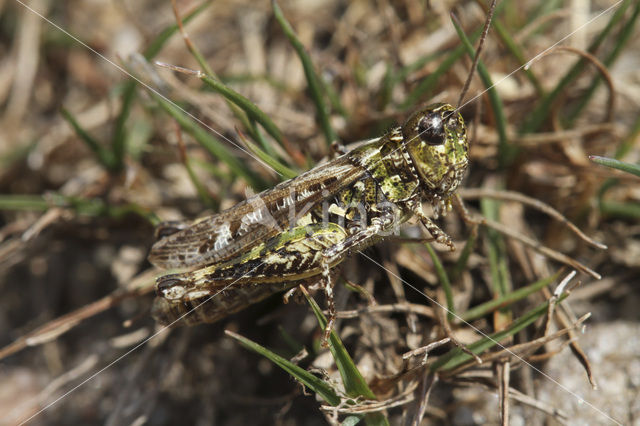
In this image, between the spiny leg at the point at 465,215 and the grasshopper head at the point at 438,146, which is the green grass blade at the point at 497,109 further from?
the spiny leg at the point at 465,215

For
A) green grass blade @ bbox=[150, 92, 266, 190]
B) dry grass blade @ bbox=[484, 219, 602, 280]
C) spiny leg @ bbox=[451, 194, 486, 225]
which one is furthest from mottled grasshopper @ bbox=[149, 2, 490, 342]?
green grass blade @ bbox=[150, 92, 266, 190]

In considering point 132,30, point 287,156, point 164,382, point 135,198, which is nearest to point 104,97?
point 132,30

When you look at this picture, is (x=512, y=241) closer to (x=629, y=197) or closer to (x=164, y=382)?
(x=629, y=197)

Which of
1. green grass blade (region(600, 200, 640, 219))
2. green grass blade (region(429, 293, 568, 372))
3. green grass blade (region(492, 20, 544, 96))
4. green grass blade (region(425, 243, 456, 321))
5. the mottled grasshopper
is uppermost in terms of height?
green grass blade (region(492, 20, 544, 96))

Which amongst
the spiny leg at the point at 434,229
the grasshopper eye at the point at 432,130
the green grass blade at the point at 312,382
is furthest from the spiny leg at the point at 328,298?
the grasshopper eye at the point at 432,130

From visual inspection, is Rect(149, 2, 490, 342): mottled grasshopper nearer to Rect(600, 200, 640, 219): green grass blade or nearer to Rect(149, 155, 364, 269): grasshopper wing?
Rect(149, 155, 364, 269): grasshopper wing

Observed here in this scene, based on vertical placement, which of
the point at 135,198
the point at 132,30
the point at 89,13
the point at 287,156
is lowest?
the point at 287,156
